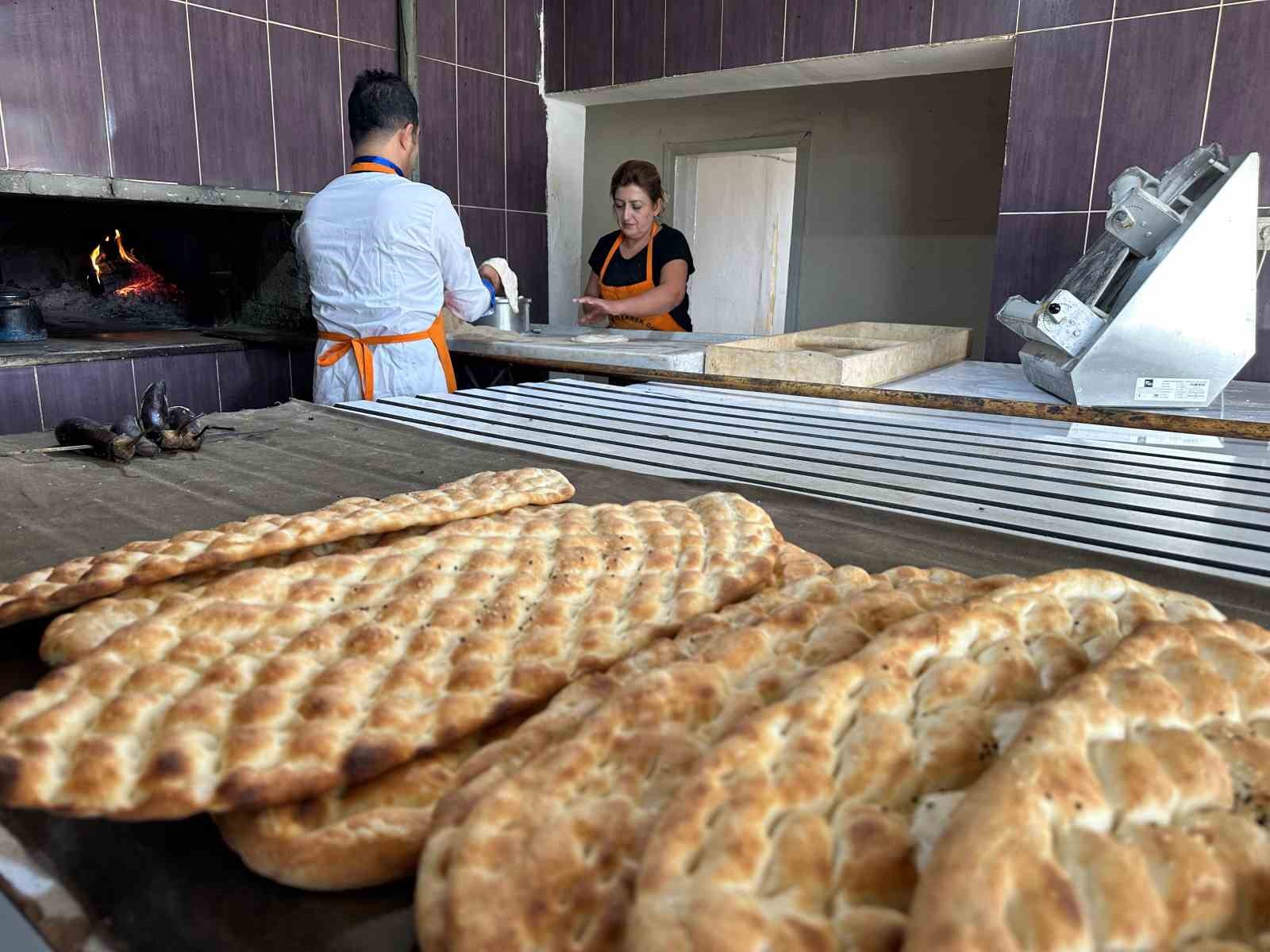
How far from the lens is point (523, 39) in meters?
7.03

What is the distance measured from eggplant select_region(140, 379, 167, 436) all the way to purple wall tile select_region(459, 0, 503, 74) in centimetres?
539

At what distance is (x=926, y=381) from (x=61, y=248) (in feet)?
18.0

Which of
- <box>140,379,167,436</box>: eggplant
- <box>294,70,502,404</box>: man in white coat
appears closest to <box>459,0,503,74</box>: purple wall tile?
<box>294,70,502,404</box>: man in white coat

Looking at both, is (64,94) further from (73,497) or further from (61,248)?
(73,497)

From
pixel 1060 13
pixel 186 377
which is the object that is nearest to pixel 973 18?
pixel 1060 13

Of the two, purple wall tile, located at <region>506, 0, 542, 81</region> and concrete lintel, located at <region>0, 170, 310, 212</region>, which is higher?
purple wall tile, located at <region>506, 0, 542, 81</region>

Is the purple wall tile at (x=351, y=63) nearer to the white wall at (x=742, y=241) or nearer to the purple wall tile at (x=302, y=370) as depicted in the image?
the purple wall tile at (x=302, y=370)

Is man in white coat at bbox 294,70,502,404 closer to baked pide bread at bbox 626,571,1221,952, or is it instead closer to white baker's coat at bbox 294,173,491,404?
white baker's coat at bbox 294,173,491,404

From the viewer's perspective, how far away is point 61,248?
5.51 m

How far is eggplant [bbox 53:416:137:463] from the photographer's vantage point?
1.97 metres

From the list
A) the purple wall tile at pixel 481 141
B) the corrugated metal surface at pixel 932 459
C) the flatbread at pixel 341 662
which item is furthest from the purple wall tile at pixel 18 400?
the flatbread at pixel 341 662

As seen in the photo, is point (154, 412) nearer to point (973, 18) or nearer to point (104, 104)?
point (104, 104)

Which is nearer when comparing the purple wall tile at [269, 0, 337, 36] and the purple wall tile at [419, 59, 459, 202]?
the purple wall tile at [269, 0, 337, 36]

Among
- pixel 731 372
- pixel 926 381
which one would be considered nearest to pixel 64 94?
pixel 731 372
